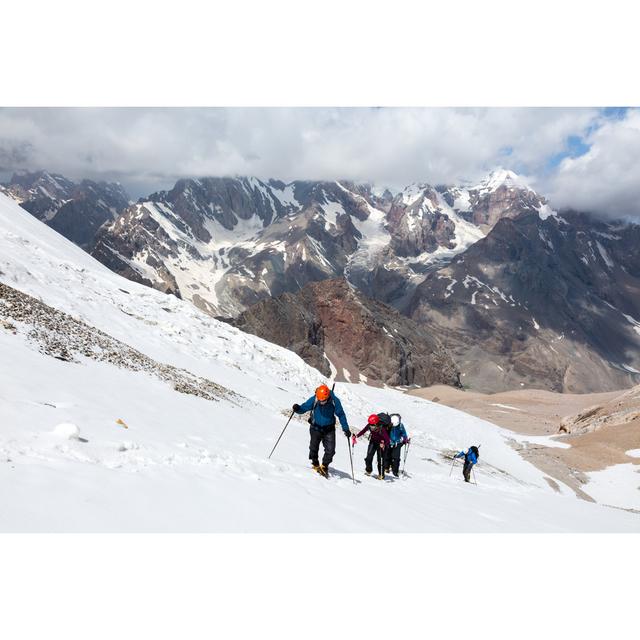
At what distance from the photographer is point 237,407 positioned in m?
19.5

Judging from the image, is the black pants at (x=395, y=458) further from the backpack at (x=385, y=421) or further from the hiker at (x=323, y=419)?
the hiker at (x=323, y=419)

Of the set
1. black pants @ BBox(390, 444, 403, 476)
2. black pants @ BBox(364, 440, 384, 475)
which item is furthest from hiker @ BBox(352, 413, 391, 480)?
black pants @ BBox(390, 444, 403, 476)

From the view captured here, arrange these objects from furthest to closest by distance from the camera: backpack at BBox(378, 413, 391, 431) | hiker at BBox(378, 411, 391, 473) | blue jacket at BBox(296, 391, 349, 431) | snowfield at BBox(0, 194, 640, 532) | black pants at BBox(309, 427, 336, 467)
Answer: backpack at BBox(378, 413, 391, 431) < hiker at BBox(378, 411, 391, 473) < blue jacket at BBox(296, 391, 349, 431) < black pants at BBox(309, 427, 336, 467) < snowfield at BBox(0, 194, 640, 532)

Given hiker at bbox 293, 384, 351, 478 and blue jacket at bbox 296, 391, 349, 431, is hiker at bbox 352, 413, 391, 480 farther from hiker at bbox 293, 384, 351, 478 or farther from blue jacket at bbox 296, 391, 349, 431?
blue jacket at bbox 296, 391, 349, 431

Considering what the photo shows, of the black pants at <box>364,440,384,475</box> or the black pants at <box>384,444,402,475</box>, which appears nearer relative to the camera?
the black pants at <box>364,440,384,475</box>

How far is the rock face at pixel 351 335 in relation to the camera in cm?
11794

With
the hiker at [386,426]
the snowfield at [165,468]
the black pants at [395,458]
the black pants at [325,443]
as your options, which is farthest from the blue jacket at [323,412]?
the black pants at [395,458]

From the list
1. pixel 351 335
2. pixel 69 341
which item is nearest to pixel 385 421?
pixel 69 341

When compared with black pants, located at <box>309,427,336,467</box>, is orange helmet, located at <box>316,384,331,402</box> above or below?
above

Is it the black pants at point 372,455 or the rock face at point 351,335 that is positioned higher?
the rock face at point 351,335

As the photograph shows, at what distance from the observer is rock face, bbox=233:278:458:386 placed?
117938mm

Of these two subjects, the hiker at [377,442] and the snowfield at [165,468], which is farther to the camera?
the hiker at [377,442]

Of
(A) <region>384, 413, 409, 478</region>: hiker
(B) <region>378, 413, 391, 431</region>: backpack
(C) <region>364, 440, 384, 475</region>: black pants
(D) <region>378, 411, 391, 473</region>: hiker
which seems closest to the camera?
(C) <region>364, 440, 384, 475</region>: black pants

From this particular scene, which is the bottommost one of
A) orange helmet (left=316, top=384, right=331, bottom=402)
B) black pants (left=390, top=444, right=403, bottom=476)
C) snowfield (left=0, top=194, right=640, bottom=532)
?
snowfield (left=0, top=194, right=640, bottom=532)
